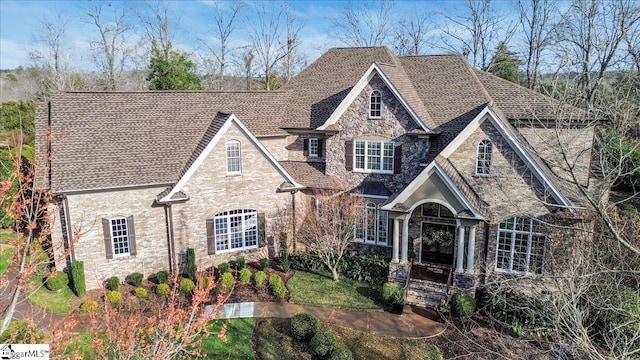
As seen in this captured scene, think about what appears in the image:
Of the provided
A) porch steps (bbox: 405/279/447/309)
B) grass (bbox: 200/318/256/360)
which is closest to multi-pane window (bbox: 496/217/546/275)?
porch steps (bbox: 405/279/447/309)

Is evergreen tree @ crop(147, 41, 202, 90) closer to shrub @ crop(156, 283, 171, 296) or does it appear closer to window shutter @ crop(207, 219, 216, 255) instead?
window shutter @ crop(207, 219, 216, 255)

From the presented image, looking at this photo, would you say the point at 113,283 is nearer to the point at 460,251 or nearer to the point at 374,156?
the point at 374,156

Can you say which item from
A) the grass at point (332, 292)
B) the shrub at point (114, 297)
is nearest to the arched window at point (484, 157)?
the grass at point (332, 292)

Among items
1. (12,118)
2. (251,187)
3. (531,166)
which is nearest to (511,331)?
(531,166)

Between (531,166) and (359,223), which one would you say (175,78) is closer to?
(359,223)

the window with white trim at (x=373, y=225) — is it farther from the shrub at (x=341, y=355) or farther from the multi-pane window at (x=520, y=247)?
the shrub at (x=341, y=355)

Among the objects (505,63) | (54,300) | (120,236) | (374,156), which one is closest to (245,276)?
(120,236)
